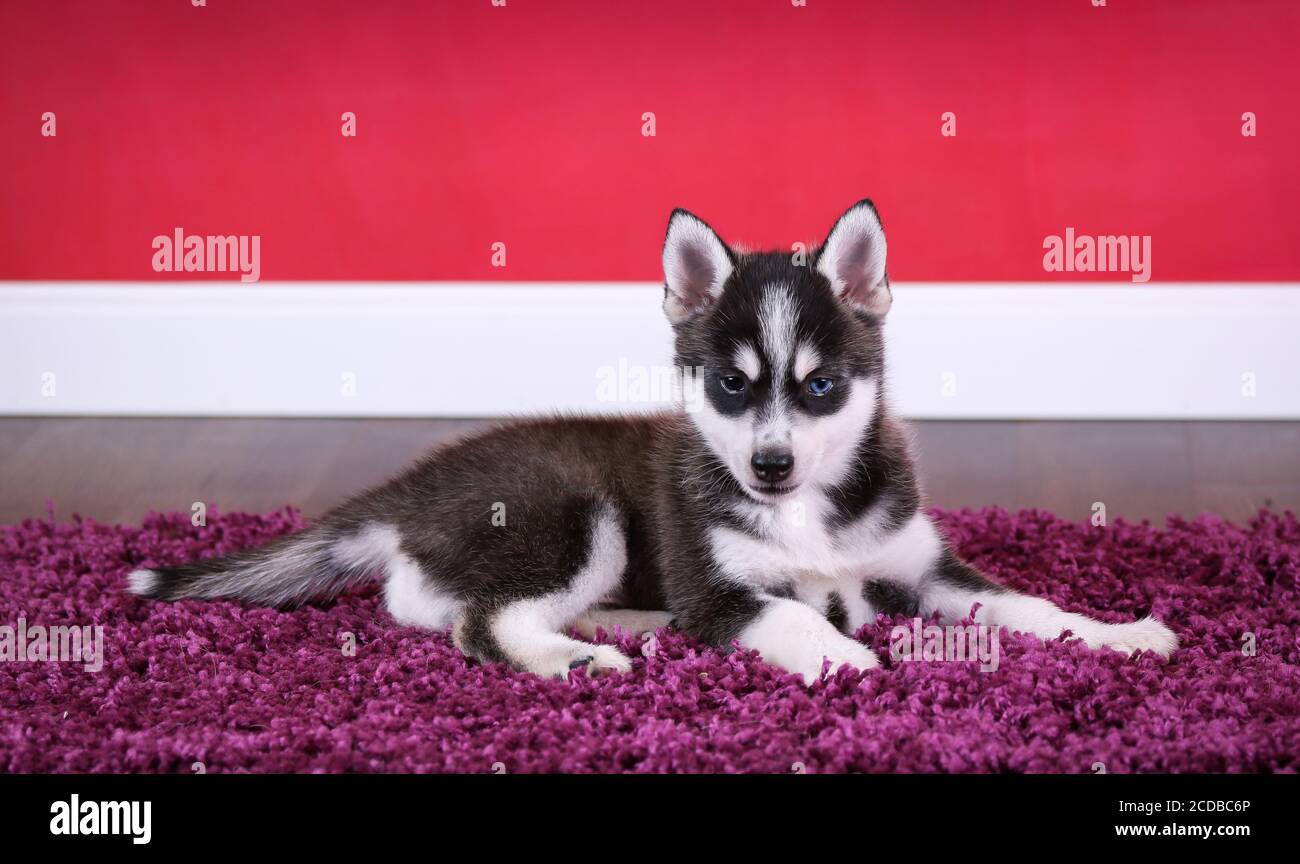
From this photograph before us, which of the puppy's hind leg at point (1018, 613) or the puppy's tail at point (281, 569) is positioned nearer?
the puppy's hind leg at point (1018, 613)

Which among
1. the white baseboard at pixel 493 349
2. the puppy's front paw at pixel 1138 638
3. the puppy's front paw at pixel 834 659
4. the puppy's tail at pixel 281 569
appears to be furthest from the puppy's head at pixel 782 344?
the white baseboard at pixel 493 349

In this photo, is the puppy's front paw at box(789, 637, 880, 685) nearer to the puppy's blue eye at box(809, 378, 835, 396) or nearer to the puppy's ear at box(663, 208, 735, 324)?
the puppy's blue eye at box(809, 378, 835, 396)

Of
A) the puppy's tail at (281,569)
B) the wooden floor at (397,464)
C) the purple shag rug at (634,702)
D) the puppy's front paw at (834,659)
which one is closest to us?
the purple shag rug at (634,702)

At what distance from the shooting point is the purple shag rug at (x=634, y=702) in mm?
2086

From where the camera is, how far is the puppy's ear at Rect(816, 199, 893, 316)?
2.56 metres

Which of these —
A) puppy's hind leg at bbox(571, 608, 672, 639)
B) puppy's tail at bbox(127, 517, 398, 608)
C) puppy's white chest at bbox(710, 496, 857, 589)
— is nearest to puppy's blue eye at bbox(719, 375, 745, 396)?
puppy's white chest at bbox(710, 496, 857, 589)

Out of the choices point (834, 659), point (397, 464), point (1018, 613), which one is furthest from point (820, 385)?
point (397, 464)

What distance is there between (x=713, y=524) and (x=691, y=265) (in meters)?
0.51

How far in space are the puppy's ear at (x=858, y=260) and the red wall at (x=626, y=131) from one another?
2310mm

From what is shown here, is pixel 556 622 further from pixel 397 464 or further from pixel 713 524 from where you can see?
pixel 397 464

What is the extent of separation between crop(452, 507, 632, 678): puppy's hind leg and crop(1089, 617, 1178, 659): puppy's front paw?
91cm

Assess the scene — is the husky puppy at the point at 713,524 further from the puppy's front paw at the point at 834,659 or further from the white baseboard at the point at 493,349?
the white baseboard at the point at 493,349
